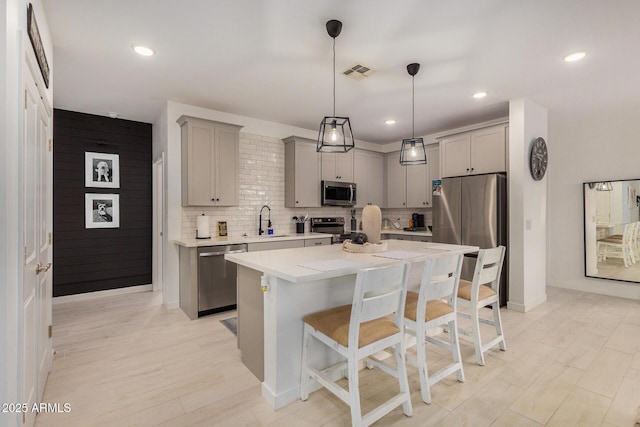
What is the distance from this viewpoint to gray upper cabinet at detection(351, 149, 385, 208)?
577 cm

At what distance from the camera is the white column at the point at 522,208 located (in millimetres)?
3861

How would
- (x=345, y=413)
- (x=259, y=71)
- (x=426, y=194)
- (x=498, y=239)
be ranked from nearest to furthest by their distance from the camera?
(x=345, y=413)
(x=259, y=71)
(x=498, y=239)
(x=426, y=194)

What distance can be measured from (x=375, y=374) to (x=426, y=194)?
12.3 ft

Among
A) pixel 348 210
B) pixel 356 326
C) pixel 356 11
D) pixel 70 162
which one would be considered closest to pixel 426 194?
pixel 348 210

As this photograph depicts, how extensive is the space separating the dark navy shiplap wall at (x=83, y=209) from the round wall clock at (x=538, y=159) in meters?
5.45

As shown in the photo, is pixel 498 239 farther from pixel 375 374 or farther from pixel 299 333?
pixel 299 333

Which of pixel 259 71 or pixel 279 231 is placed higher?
pixel 259 71

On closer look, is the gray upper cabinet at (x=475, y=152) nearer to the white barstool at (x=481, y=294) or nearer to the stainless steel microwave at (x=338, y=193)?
the stainless steel microwave at (x=338, y=193)

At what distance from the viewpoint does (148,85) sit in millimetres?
3420

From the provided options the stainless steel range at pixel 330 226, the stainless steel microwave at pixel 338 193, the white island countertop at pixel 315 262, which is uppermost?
the stainless steel microwave at pixel 338 193

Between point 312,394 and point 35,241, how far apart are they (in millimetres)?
2009

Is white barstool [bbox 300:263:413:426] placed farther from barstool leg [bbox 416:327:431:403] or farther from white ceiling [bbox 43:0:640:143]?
white ceiling [bbox 43:0:640:143]

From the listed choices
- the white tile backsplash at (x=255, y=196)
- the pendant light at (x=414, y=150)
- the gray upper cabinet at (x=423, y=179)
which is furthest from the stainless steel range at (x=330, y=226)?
the pendant light at (x=414, y=150)

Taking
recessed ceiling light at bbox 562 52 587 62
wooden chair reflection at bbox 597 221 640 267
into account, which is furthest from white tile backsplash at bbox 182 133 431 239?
wooden chair reflection at bbox 597 221 640 267
